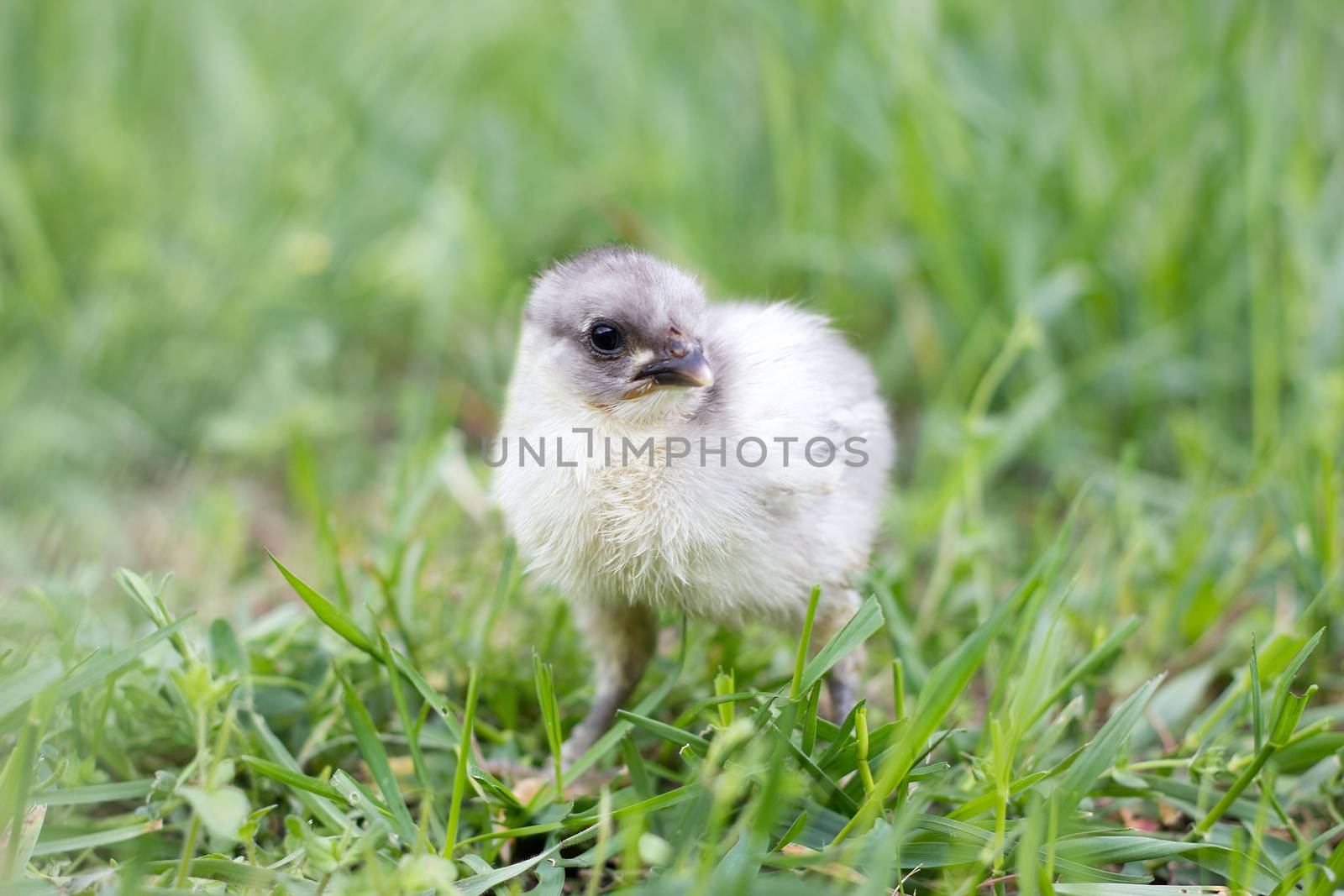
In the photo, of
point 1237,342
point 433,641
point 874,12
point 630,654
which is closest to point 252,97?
point 874,12

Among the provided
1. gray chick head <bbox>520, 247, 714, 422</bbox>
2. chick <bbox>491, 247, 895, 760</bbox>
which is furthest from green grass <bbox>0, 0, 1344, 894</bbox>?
gray chick head <bbox>520, 247, 714, 422</bbox>

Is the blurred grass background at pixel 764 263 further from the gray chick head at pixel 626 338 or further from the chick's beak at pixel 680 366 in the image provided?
the chick's beak at pixel 680 366

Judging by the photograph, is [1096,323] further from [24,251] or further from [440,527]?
[24,251]

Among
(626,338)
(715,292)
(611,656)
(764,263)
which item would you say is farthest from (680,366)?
(764,263)

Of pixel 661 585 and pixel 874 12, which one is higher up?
pixel 874 12

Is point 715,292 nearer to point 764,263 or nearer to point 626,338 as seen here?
point 764,263

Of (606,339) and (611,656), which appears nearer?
(606,339)

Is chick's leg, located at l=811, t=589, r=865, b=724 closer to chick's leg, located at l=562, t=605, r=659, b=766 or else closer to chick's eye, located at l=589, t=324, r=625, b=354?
chick's leg, located at l=562, t=605, r=659, b=766

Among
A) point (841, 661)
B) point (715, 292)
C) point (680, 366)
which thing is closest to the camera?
point (680, 366)
